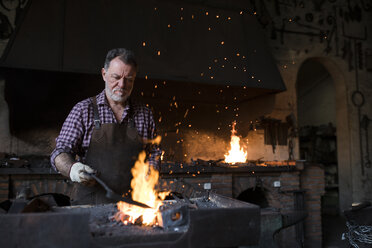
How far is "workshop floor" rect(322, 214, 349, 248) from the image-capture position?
4.64 m

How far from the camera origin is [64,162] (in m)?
1.72

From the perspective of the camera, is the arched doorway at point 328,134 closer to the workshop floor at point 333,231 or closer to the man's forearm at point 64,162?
the workshop floor at point 333,231

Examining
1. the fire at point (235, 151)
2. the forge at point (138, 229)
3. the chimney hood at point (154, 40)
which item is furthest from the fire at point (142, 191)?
the fire at point (235, 151)

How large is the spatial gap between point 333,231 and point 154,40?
4.35 metres

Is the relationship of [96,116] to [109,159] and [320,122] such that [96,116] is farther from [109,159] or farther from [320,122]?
[320,122]

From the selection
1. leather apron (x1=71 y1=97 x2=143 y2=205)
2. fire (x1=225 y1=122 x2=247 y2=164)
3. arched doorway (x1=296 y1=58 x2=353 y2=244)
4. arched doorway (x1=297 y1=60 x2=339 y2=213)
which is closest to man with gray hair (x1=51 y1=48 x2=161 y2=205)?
leather apron (x1=71 y1=97 x2=143 y2=205)

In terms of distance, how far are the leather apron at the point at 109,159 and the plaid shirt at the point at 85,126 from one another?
0.14 ft

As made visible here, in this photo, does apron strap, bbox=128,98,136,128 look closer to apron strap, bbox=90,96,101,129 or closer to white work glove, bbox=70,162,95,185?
apron strap, bbox=90,96,101,129

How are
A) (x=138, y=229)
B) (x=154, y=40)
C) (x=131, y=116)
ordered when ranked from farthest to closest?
(x=154, y=40)
(x=131, y=116)
(x=138, y=229)

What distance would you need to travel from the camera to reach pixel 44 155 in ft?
14.9

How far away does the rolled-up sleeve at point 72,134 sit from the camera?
184 cm

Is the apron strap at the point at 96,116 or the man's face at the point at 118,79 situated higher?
the man's face at the point at 118,79

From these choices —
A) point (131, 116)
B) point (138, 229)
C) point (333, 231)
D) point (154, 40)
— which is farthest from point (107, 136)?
point (333, 231)

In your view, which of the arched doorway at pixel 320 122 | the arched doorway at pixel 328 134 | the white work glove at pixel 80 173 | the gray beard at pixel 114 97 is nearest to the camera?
the white work glove at pixel 80 173
